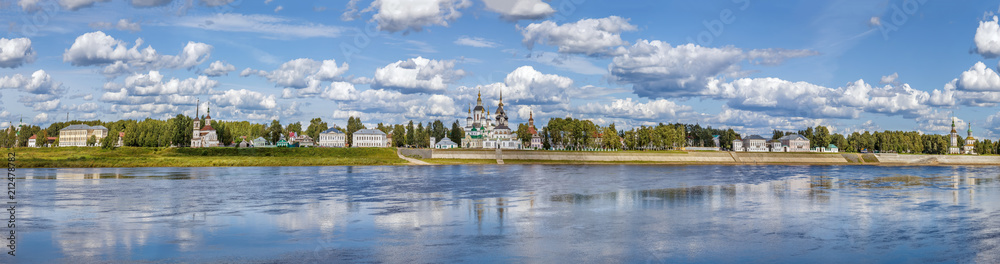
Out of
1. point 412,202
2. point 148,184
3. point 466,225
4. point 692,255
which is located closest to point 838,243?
point 692,255

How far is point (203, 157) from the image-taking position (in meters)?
95.1

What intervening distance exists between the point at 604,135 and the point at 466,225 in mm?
109288

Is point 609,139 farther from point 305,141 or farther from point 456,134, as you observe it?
point 305,141

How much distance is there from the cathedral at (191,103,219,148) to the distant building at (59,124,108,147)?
166ft

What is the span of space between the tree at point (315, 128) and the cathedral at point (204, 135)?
2052cm

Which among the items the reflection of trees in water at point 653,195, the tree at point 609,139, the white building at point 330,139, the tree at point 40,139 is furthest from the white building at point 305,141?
the reflection of trees in water at point 653,195

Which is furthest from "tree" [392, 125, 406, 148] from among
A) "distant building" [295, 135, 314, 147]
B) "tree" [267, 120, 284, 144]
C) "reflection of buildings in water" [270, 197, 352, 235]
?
"reflection of buildings in water" [270, 197, 352, 235]

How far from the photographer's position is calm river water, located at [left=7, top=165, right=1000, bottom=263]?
1794cm

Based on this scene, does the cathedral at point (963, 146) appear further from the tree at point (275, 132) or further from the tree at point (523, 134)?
the tree at point (275, 132)

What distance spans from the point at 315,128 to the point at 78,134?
233 feet

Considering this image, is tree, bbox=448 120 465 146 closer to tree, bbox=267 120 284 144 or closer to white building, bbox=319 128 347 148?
white building, bbox=319 128 347 148

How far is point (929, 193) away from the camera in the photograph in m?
39.8

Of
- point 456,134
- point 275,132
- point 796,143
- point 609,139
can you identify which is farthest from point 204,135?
point 796,143

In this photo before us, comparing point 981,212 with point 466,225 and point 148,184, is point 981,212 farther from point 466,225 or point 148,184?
point 148,184
